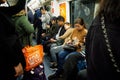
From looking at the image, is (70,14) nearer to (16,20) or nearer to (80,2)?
(80,2)

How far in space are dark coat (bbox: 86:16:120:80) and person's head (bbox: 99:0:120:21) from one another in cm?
3

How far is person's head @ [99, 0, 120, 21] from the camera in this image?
3.63 feet

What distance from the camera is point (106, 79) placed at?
1.15m

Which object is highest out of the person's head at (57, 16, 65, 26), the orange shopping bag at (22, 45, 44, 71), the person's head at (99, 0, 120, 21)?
the person's head at (99, 0, 120, 21)

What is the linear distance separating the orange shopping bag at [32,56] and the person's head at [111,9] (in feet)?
7.07

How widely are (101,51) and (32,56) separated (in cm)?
224

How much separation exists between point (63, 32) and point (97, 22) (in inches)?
196

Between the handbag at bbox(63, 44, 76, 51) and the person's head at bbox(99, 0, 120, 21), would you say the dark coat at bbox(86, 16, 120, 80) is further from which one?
the handbag at bbox(63, 44, 76, 51)

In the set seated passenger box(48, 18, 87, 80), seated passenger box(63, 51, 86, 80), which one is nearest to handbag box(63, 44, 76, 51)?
seated passenger box(48, 18, 87, 80)

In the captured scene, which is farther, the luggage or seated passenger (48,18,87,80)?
seated passenger (48,18,87,80)

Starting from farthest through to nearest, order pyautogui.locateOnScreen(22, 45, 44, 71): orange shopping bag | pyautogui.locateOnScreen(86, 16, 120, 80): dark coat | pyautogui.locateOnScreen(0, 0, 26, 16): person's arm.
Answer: pyautogui.locateOnScreen(22, 45, 44, 71): orange shopping bag, pyautogui.locateOnScreen(0, 0, 26, 16): person's arm, pyautogui.locateOnScreen(86, 16, 120, 80): dark coat

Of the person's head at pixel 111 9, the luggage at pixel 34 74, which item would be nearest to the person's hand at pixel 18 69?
the person's head at pixel 111 9

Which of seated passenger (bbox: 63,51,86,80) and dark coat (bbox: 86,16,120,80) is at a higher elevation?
dark coat (bbox: 86,16,120,80)

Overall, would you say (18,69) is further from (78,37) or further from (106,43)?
(78,37)
